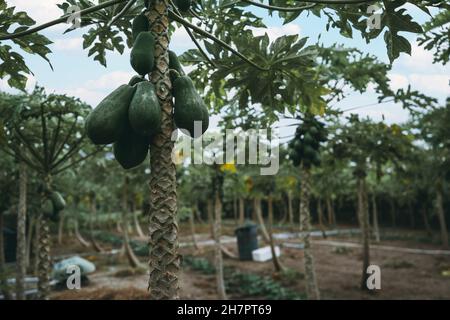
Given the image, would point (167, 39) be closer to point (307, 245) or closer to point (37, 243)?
point (37, 243)

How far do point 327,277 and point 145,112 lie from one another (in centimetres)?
1190

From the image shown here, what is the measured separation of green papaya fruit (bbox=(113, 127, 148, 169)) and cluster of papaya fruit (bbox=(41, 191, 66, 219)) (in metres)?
3.75

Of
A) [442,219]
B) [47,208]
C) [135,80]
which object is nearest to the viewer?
[135,80]

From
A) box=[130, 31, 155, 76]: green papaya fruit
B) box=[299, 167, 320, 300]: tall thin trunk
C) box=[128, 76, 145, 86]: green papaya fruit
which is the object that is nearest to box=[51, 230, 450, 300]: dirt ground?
box=[299, 167, 320, 300]: tall thin trunk

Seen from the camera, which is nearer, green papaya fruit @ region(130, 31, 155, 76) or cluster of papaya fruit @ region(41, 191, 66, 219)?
green papaya fruit @ region(130, 31, 155, 76)

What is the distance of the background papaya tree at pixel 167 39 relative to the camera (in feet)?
6.07

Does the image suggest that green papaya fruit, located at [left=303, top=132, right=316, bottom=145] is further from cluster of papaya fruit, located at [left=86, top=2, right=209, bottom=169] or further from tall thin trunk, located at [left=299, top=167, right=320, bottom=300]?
cluster of papaya fruit, located at [left=86, top=2, right=209, bottom=169]

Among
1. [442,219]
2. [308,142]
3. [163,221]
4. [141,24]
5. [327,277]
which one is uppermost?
[141,24]

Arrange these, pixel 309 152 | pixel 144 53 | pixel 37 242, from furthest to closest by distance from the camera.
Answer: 1. pixel 309 152
2. pixel 37 242
3. pixel 144 53

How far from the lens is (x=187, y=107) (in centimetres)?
209

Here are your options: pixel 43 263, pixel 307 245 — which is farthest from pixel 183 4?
pixel 307 245

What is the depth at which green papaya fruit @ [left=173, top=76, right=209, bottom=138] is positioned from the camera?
6.86 ft
